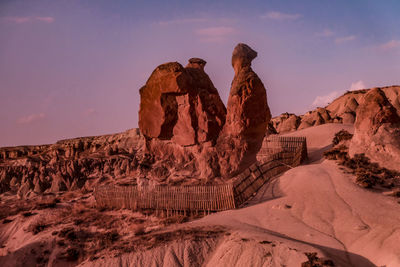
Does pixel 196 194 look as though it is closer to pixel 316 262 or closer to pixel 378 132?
pixel 316 262

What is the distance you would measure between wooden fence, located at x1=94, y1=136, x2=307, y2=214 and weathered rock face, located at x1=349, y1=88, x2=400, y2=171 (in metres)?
3.57

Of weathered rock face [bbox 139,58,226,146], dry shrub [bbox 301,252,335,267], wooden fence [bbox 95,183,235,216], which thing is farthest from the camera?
weathered rock face [bbox 139,58,226,146]

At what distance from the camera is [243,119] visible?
17250 mm

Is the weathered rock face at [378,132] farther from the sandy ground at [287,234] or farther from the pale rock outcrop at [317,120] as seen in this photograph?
Answer: the pale rock outcrop at [317,120]

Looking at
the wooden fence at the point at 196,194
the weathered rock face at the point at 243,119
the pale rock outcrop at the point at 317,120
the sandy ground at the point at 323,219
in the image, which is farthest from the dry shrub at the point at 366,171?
the pale rock outcrop at the point at 317,120

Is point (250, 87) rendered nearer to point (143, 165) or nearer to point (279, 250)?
point (143, 165)

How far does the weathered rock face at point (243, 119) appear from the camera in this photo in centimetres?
1722

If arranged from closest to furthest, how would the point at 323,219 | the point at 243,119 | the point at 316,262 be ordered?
1. the point at 316,262
2. the point at 323,219
3. the point at 243,119

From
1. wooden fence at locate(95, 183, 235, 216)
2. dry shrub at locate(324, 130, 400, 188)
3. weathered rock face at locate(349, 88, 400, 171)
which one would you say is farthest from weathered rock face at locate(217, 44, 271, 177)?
weathered rock face at locate(349, 88, 400, 171)

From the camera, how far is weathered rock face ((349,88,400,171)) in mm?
14445

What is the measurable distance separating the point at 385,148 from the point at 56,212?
14.6 meters

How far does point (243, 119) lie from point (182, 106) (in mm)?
3603

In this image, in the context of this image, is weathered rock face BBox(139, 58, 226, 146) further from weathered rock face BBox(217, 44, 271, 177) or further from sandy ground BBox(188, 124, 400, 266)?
sandy ground BBox(188, 124, 400, 266)

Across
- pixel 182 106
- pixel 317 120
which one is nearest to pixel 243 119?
pixel 182 106
